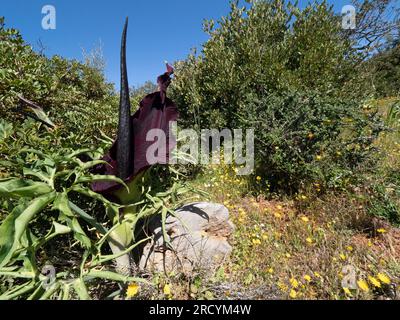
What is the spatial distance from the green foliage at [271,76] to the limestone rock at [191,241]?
1.08 metres

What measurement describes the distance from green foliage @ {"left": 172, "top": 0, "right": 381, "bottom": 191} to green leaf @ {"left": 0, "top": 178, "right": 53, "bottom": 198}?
2.16 meters

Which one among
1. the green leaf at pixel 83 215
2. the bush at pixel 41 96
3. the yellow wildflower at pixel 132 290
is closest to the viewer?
the green leaf at pixel 83 215

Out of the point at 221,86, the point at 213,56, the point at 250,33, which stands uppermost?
the point at 250,33

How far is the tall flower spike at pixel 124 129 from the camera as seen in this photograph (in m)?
1.44

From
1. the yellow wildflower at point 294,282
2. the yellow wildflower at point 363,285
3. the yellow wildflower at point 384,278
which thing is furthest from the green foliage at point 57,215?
the yellow wildflower at point 384,278

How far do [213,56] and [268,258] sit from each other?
3.90m

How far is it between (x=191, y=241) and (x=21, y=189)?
1.16 meters

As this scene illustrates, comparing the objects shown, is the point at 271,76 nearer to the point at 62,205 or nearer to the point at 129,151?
the point at 129,151

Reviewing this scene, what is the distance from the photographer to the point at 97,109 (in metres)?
2.43

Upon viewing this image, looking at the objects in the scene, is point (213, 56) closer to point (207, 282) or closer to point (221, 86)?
point (221, 86)

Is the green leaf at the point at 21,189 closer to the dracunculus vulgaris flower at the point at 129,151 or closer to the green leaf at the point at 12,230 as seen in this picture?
the green leaf at the point at 12,230
